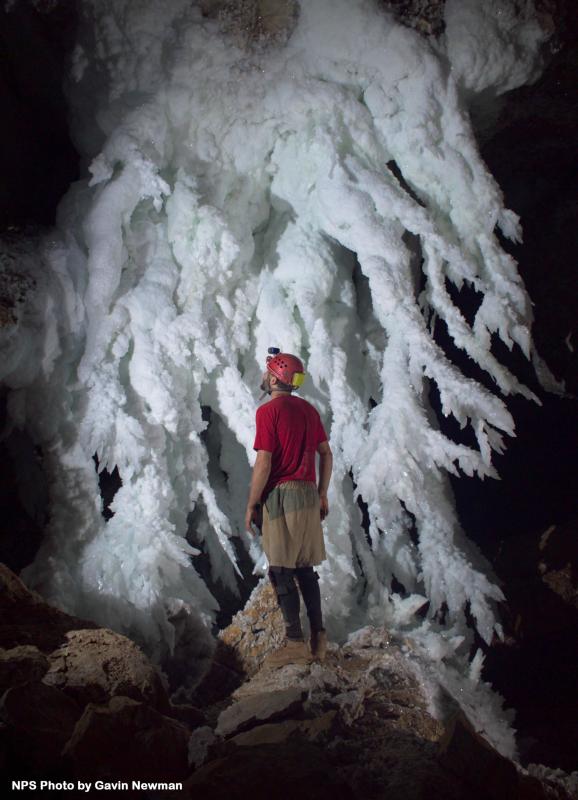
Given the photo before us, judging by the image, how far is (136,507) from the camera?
3197 millimetres

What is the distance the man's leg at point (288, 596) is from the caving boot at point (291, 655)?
30mm

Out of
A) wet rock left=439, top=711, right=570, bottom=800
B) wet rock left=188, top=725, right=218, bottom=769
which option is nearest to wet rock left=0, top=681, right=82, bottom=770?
wet rock left=188, top=725, right=218, bottom=769

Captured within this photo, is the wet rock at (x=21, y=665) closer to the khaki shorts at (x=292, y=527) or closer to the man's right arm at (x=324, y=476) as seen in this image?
the khaki shorts at (x=292, y=527)

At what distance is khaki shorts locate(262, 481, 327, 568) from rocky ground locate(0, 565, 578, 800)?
1.69 feet

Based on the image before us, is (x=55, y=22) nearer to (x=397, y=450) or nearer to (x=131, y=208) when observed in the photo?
(x=131, y=208)

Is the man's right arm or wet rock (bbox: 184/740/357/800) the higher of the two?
the man's right arm

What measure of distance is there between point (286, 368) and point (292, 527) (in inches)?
31.2

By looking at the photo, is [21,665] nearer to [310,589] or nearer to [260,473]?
[260,473]

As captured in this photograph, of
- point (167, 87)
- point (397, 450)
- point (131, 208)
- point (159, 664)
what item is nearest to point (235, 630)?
point (159, 664)

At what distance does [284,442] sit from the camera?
107 inches

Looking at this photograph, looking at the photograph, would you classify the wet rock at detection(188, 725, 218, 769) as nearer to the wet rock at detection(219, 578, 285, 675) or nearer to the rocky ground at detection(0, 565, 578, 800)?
the rocky ground at detection(0, 565, 578, 800)

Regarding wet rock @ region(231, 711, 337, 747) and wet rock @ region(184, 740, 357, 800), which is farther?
wet rock @ region(231, 711, 337, 747)

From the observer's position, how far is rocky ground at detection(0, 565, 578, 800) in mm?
1366

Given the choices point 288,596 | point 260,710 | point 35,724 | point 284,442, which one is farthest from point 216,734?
point 284,442
